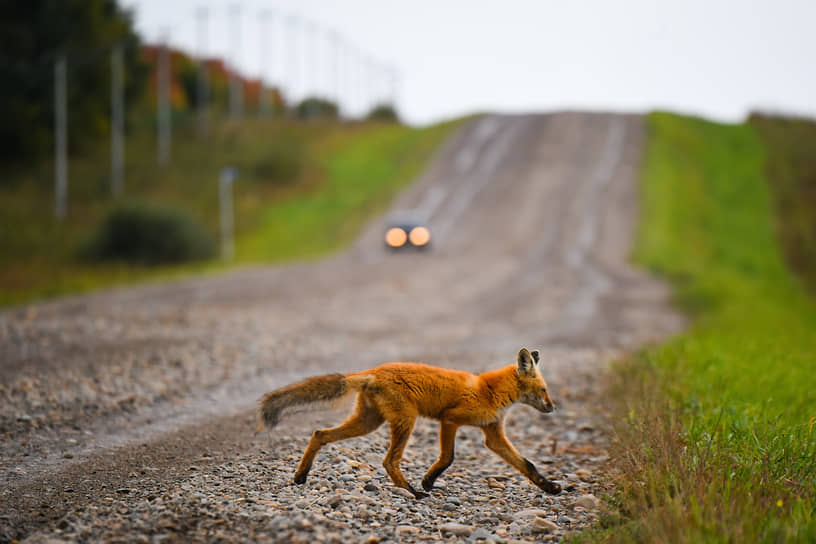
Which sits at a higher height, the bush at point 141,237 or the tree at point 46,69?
the tree at point 46,69

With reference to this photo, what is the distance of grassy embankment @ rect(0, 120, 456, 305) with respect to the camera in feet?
82.8

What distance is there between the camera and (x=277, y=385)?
8789 millimetres

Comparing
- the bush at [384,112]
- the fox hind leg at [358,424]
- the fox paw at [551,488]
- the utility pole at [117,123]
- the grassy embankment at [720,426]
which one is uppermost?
the bush at [384,112]

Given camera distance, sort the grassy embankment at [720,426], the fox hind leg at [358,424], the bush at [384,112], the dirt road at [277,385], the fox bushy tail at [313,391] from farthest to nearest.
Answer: the bush at [384,112] → the fox hind leg at [358,424] → the fox bushy tail at [313,391] → the dirt road at [277,385] → the grassy embankment at [720,426]

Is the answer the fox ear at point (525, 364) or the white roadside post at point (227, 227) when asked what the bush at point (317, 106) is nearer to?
the white roadside post at point (227, 227)

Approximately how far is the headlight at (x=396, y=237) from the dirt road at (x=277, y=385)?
5455 mm

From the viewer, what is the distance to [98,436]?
20.7 feet

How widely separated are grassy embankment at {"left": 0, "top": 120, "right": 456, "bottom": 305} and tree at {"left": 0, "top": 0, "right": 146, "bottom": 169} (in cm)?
201

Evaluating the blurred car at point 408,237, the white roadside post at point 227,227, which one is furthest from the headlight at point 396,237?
the white roadside post at point 227,227

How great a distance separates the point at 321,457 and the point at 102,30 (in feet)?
146

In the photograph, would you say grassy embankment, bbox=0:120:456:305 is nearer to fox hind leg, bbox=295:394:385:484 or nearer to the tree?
the tree

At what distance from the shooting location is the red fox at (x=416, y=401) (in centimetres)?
480

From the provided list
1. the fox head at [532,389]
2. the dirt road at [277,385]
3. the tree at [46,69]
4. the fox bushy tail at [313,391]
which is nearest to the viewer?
the dirt road at [277,385]

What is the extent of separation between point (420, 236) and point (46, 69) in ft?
80.2
